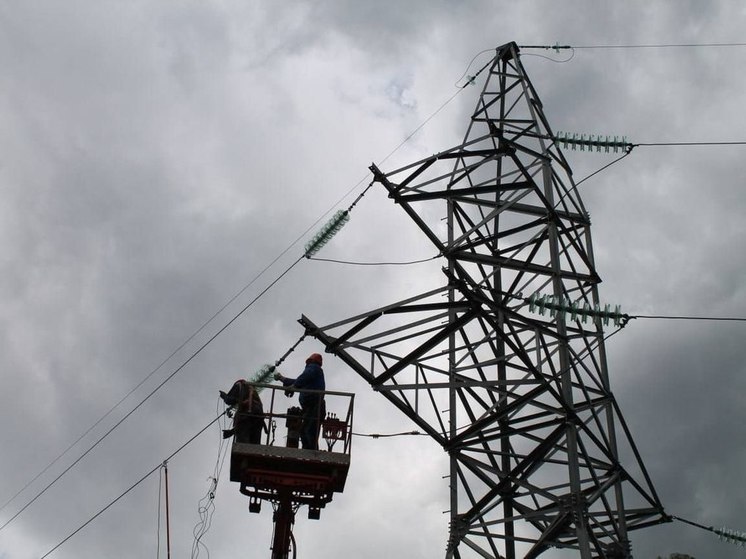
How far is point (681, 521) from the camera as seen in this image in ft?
56.3

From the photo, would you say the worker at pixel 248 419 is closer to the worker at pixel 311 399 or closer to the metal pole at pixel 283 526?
the worker at pixel 311 399

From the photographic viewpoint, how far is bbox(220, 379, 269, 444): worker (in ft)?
53.6

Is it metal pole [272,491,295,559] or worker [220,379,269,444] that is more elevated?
worker [220,379,269,444]

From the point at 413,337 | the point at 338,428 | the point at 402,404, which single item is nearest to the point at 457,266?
the point at 413,337

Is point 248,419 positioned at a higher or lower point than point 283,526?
higher

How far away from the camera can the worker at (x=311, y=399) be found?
53.7 feet

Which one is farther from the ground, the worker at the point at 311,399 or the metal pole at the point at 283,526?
the worker at the point at 311,399

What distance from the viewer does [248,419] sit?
647 inches

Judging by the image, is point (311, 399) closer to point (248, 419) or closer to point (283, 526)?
point (248, 419)

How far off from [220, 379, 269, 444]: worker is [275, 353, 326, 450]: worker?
677 mm

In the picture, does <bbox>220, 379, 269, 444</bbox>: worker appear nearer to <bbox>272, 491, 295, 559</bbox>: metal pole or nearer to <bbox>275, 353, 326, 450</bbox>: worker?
<bbox>275, 353, 326, 450</bbox>: worker

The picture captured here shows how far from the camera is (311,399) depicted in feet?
54.6

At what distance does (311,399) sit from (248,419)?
118 cm

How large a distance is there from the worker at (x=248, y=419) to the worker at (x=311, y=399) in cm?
68
